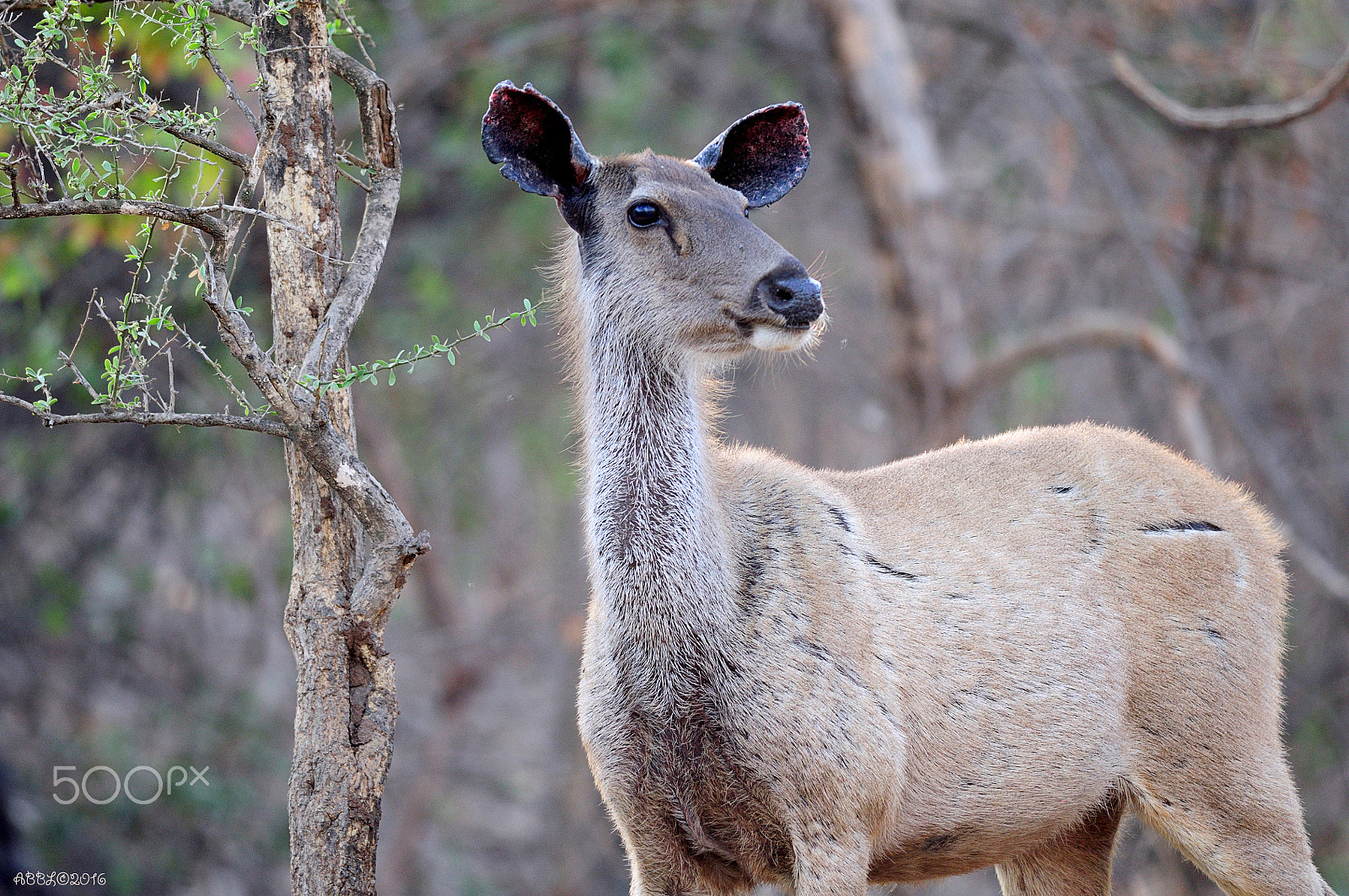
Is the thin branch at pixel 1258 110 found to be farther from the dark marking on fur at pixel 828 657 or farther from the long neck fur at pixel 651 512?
the dark marking on fur at pixel 828 657

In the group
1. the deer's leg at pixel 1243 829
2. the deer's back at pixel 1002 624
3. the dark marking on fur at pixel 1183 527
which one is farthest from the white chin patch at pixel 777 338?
the deer's leg at pixel 1243 829

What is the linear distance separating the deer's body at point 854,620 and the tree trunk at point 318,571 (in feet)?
2.27

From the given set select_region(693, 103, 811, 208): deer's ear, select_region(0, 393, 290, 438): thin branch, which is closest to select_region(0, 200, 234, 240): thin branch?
select_region(0, 393, 290, 438): thin branch

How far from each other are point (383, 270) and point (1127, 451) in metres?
9.08

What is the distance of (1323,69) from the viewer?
961 cm

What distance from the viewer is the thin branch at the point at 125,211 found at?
11.5 ft

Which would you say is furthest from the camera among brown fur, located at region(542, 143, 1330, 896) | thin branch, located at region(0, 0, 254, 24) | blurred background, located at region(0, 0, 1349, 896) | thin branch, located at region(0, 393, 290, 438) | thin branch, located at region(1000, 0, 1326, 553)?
blurred background, located at region(0, 0, 1349, 896)

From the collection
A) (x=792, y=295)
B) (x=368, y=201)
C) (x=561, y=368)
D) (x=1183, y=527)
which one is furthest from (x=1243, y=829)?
(x=561, y=368)

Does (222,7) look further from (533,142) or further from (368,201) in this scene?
(533,142)

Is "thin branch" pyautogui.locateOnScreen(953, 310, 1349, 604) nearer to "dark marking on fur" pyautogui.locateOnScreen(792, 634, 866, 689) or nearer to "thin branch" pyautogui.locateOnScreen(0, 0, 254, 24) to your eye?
"dark marking on fur" pyautogui.locateOnScreen(792, 634, 866, 689)

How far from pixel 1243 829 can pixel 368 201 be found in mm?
3674

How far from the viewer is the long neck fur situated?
13.8ft

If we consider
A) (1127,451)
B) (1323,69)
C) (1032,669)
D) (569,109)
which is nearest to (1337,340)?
(1323,69)

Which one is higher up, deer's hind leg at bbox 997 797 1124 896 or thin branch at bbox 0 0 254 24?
thin branch at bbox 0 0 254 24
